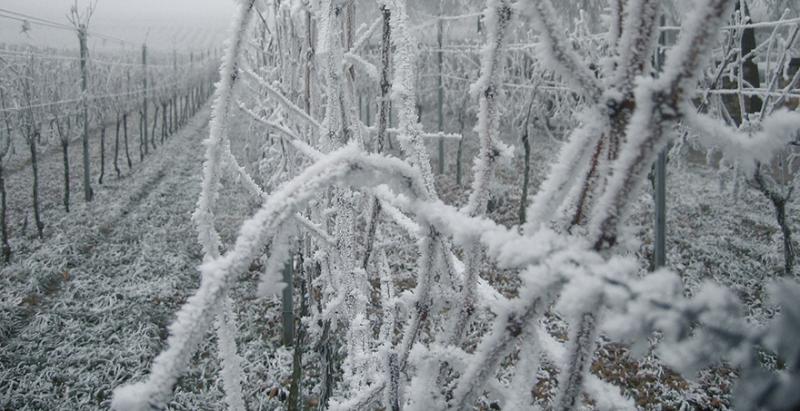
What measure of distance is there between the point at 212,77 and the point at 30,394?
82.4 feet

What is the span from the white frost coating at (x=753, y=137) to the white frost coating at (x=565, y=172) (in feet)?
0.34

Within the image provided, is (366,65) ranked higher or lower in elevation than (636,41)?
higher

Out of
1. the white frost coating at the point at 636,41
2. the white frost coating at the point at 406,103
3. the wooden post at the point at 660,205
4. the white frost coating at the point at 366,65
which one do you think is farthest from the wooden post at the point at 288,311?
the wooden post at the point at 660,205

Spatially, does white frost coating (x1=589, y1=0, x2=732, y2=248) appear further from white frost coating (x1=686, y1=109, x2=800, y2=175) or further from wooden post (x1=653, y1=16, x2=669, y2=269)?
wooden post (x1=653, y1=16, x2=669, y2=269)

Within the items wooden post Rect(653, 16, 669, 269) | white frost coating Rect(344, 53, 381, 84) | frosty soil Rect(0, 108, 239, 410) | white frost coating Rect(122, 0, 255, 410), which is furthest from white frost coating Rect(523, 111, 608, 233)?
wooden post Rect(653, 16, 669, 269)

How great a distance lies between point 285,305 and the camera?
131 inches

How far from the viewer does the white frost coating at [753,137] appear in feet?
1.43

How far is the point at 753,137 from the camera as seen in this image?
17.8 inches

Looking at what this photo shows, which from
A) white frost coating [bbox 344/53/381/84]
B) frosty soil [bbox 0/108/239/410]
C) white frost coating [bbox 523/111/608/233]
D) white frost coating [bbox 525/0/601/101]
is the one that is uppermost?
white frost coating [bbox 344/53/381/84]

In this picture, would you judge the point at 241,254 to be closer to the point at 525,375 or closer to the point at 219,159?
the point at 219,159

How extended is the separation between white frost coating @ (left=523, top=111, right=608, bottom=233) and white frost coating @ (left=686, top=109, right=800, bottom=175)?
104 mm

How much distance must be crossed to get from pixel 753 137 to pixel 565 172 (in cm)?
19

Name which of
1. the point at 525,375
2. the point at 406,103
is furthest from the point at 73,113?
the point at 525,375

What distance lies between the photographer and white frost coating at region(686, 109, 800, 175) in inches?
17.2
